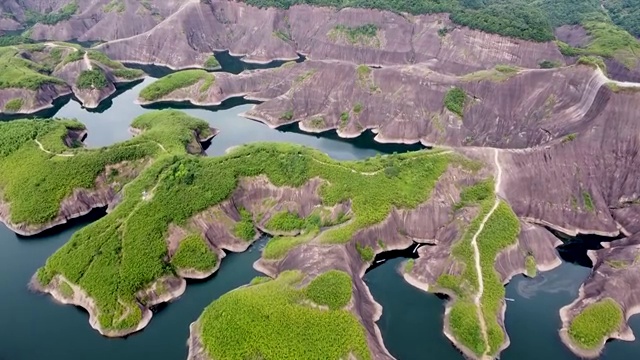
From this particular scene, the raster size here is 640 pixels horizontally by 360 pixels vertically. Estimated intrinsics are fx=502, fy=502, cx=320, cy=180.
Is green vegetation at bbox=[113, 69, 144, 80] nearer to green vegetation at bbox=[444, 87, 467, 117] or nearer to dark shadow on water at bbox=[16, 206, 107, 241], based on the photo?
dark shadow on water at bbox=[16, 206, 107, 241]

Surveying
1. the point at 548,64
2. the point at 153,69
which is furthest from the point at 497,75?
the point at 153,69

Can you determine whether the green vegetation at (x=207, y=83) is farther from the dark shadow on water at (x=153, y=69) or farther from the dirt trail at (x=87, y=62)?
the dirt trail at (x=87, y=62)

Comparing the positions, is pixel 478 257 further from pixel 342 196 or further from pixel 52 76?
pixel 52 76

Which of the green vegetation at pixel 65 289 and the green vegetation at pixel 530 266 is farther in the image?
the green vegetation at pixel 530 266

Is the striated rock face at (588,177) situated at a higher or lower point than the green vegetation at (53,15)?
higher

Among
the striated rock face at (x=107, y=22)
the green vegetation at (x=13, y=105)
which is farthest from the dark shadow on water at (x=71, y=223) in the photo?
the striated rock face at (x=107, y=22)

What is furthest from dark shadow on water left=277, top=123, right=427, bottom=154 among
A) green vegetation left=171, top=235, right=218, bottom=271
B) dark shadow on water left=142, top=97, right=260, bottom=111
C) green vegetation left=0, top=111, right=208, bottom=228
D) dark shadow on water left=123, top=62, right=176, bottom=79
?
dark shadow on water left=123, top=62, right=176, bottom=79

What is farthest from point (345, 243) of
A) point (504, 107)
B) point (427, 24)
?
point (427, 24)
